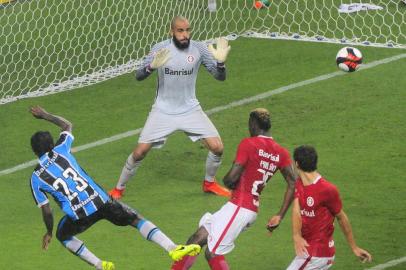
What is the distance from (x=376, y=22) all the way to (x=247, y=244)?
Result: 9351mm

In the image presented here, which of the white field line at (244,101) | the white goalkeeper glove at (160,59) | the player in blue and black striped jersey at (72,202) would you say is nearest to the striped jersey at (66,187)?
the player in blue and black striped jersey at (72,202)

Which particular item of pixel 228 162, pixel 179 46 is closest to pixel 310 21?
pixel 228 162

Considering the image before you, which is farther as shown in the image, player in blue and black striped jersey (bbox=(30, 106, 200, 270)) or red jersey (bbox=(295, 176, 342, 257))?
player in blue and black striped jersey (bbox=(30, 106, 200, 270))

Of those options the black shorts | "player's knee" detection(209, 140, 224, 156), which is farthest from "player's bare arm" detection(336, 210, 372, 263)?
"player's knee" detection(209, 140, 224, 156)

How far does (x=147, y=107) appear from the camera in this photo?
2072 cm

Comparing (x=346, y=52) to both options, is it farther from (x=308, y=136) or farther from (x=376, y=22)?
(x=376, y=22)

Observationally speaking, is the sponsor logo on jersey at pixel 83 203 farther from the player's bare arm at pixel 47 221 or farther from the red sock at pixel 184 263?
the red sock at pixel 184 263

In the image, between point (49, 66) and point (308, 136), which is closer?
point (308, 136)

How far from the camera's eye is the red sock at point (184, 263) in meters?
13.7

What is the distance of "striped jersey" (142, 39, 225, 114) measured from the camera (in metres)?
16.6

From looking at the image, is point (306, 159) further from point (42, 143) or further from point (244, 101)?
point (244, 101)

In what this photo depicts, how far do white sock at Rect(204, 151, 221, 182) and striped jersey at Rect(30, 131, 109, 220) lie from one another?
3.20 metres

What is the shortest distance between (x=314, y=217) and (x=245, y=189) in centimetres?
107

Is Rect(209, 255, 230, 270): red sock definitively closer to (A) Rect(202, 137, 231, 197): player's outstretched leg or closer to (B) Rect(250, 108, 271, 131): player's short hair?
(B) Rect(250, 108, 271, 131): player's short hair
